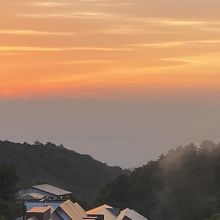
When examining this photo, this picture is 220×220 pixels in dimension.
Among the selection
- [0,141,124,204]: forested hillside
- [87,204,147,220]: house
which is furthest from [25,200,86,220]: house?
[0,141,124,204]: forested hillside

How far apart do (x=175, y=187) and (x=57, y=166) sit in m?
34.9

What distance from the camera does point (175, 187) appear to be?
145ft

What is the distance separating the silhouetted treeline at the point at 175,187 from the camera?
139ft

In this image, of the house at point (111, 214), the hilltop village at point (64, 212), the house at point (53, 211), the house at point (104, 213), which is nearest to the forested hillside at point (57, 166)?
the house at point (111, 214)

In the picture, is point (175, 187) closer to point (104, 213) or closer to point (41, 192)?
point (41, 192)

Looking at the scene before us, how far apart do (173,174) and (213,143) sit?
5.25 metres

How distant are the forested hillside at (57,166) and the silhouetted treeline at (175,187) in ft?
55.5

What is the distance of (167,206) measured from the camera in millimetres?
43594

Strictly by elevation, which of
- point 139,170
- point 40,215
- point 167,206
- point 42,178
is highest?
point 42,178

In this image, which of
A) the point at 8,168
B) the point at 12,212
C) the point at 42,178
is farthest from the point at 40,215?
the point at 42,178

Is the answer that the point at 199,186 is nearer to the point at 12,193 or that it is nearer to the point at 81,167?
the point at 12,193

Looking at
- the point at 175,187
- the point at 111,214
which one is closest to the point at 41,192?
the point at 175,187

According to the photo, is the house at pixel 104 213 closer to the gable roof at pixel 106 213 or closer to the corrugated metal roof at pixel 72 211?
the gable roof at pixel 106 213

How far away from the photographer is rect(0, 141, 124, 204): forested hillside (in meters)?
71.2
